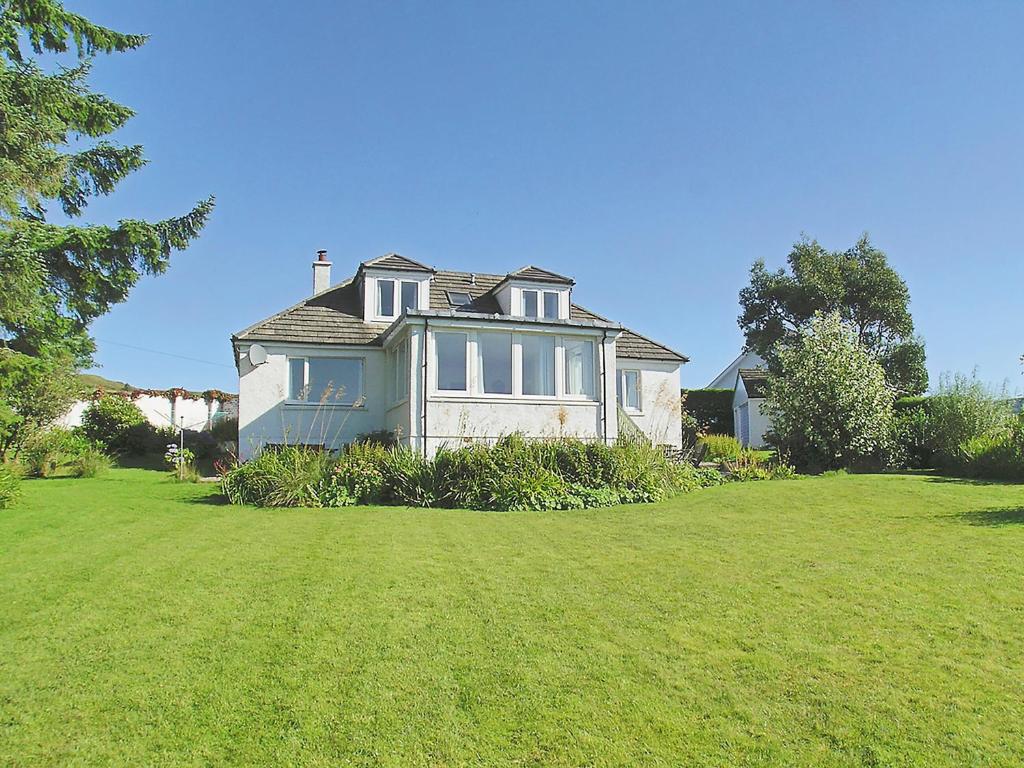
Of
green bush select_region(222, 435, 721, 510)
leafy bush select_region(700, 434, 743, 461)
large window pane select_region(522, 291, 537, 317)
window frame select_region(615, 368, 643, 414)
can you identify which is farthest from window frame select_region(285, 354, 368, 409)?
leafy bush select_region(700, 434, 743, 461)

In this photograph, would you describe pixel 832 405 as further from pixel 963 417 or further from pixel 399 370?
pixel 399 370

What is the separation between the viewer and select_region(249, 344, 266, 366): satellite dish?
19.3 meters

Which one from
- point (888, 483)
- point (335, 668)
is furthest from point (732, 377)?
point (335, 668)

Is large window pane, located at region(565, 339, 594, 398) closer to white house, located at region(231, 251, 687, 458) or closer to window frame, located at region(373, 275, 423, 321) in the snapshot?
white house, located at region(231, 251, 687, 458)

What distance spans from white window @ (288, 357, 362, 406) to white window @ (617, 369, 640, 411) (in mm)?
8637

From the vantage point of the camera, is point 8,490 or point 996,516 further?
point 8,490

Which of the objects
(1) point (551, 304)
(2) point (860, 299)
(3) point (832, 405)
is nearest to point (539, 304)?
(1) point (551, 304)

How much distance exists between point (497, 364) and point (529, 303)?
14.5 feet

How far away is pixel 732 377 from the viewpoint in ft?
157

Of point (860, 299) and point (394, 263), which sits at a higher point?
point (860, 299)

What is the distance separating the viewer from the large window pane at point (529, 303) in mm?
21516

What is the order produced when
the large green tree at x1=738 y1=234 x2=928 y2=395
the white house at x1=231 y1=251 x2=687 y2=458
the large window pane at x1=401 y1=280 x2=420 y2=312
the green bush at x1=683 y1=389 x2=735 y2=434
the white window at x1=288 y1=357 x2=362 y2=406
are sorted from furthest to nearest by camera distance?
the large green tree at x1=738 y1=234 x2=928 y2=395, the green bush at x1=683 y1=389 x2=735 y2=434, the large window pane at x1=401 y1=280 x2=420 y2=312, the white window at x1=288 y1=357 x2=362 y2=406, the white house at x1=231 y1=251 x2=687 y2=458

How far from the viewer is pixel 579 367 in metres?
18.3

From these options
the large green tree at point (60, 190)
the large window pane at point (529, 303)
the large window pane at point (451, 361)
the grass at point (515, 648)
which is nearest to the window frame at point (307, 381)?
the large window pane at point (451, 361)
